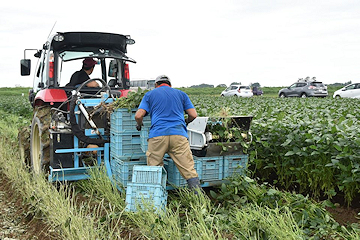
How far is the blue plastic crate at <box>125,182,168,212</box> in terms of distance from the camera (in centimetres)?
465

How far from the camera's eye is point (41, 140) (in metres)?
6.10

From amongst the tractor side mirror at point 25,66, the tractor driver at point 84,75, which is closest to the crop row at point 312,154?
the tractor driver at point 84,75

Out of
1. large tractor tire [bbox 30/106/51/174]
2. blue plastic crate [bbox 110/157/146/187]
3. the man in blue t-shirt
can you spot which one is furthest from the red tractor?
the man in blue t-shirt

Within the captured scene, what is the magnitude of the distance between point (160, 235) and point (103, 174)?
1846mm

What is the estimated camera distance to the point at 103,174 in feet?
18.5

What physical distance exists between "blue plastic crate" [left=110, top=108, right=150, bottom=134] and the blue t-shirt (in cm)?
35

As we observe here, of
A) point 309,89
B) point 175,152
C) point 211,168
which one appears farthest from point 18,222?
point 309,89

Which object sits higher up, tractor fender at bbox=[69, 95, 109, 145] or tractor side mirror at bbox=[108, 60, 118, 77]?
tractor side mirror at bbox=[108, 60, 118, 77]

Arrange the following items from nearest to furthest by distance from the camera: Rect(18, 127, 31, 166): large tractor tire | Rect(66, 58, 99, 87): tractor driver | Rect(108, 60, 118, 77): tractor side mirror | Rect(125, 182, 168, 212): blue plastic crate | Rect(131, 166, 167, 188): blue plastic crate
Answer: Rect(125, 182, 168, 212): blue plastic crate → Rect(131, 166, 167, 188): blue plastic crate → Rect(66, 58, 99, 87): tractor driver → Rect(18, 127, 31, 166): large tractor tire → Rect(108, 60, 118, 77): tractor side mirror

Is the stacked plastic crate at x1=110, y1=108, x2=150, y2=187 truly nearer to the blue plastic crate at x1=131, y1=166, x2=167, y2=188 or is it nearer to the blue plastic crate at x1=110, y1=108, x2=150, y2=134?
the blue plastic crate at x1=110, y1=108, x2=150, y2=134

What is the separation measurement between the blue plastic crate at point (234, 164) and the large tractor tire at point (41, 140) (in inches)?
109

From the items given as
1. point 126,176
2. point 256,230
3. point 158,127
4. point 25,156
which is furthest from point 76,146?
point 256,230

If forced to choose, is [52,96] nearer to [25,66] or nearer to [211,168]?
[25,66]

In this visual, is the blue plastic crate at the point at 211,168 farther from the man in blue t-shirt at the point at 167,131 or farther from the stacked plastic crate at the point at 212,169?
the man in blue t-shirt at the point at 167,131
